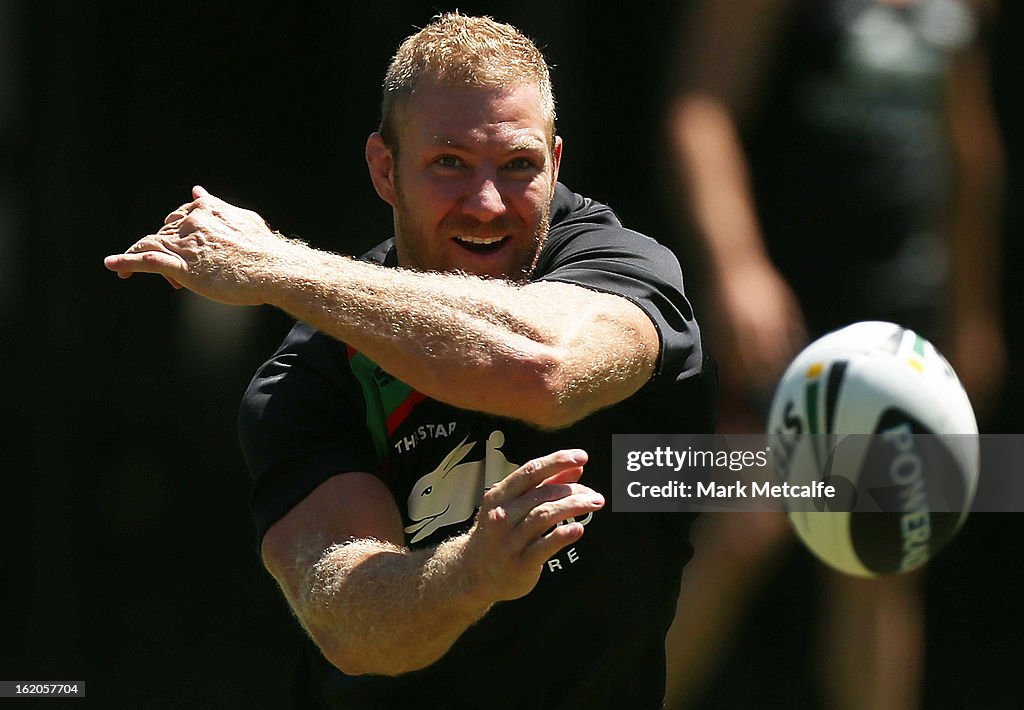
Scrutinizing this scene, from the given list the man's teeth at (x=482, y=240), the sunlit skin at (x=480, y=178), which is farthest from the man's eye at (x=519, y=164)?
the man's teeth at (x=482, y=240)

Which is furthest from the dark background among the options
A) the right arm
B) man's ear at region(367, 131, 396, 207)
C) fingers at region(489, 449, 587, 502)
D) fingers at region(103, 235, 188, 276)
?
fingers at region(489, 449, 587, 502)

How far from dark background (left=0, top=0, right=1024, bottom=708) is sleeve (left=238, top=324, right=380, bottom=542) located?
2125 mm

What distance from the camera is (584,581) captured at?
2861mm

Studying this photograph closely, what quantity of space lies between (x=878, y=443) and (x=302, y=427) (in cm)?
105

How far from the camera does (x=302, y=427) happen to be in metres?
2.90

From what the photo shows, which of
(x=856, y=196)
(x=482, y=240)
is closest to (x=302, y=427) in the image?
(x=482, y=240)

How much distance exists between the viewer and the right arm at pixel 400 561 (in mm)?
2258

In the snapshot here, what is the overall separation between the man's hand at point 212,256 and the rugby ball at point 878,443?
103cm

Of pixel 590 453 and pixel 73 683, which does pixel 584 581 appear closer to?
pixel 590 453

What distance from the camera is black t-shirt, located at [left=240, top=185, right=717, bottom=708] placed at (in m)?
2.86

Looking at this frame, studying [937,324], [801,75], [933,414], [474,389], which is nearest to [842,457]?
[933,414]

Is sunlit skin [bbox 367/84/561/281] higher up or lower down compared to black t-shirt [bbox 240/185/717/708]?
higher up

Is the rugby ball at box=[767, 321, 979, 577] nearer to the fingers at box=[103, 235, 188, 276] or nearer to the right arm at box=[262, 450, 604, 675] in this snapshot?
the right arm at box=[262, 450, 604, 675]

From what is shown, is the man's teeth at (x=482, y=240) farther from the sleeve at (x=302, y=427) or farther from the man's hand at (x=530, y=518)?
the man's hand at (x=530, y=518)
